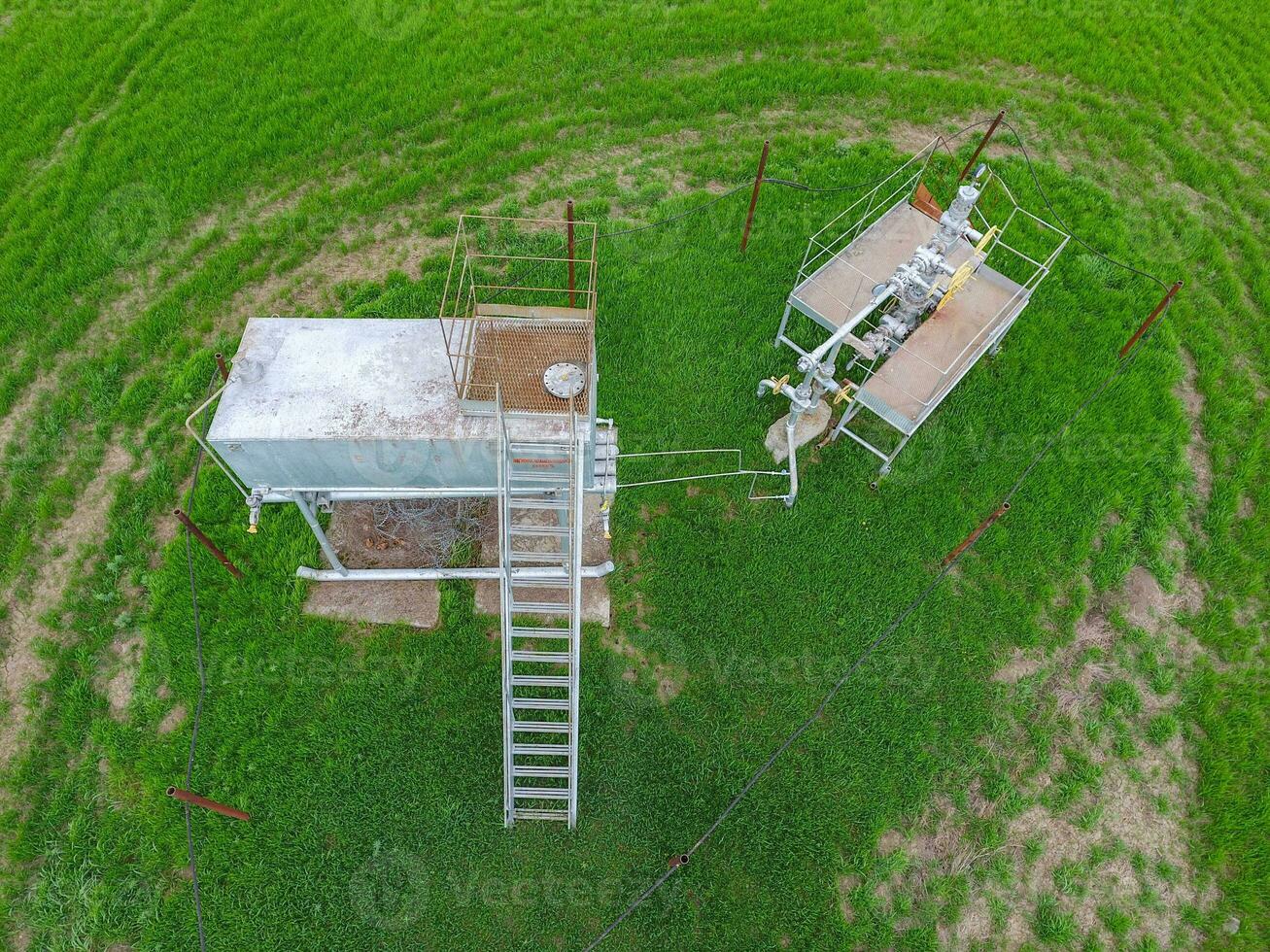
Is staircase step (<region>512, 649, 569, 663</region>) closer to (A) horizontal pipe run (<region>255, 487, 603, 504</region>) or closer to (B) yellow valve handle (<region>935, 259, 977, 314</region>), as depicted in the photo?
(A) horizontal pipe run (<region>255, 487, 603, 504</region>)

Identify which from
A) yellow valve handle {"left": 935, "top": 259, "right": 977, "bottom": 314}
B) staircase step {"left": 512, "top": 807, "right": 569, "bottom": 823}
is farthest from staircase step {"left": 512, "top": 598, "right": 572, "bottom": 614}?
yellow valve handle {"left": 935, "top": 259, "right": 977, "bottom": 314}

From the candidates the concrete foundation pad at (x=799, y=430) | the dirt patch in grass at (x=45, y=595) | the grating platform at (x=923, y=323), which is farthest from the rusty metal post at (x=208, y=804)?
the grating platform at (x=923, y=323)

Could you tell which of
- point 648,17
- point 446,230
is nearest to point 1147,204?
point 648,17

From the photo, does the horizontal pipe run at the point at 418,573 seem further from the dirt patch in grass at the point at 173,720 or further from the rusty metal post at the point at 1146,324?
the rusty metal post at the point at 1146,324

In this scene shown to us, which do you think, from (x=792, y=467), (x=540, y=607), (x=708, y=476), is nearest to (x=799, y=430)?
(x=792, y=467)

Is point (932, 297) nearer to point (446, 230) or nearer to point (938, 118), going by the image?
point (938, 118)

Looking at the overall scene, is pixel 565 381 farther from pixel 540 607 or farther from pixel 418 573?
pixel 418 573
